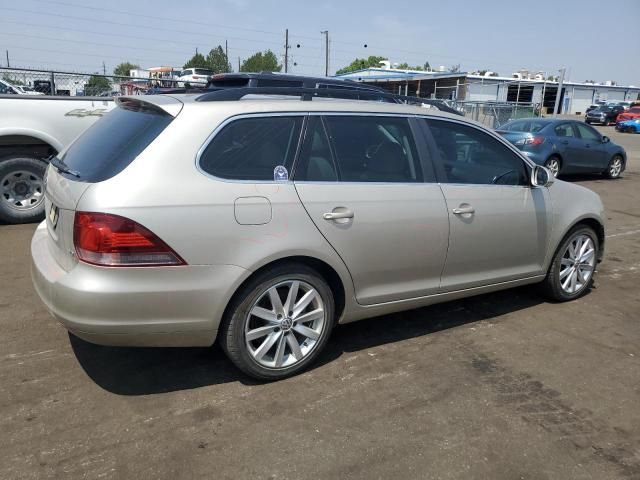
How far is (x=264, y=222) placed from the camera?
305 centimetres

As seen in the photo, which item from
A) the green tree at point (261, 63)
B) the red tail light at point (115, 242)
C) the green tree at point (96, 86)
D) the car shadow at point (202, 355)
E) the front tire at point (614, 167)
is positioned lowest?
the car shadow at point (202, 355)

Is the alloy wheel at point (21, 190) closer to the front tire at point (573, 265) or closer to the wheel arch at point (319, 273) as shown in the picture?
the wheel arch at point (319, 273)

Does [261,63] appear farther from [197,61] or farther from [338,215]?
[338,215]

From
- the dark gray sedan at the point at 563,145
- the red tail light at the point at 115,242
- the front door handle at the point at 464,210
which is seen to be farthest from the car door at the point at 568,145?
the red tail light at the point at 115,242

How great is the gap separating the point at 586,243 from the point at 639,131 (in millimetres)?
36587

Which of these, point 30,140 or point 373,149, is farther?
point 30,140

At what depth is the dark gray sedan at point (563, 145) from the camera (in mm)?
12289

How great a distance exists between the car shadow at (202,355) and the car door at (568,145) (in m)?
9.14

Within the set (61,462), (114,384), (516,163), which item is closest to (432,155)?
(516,163)

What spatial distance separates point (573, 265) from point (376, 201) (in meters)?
2.41

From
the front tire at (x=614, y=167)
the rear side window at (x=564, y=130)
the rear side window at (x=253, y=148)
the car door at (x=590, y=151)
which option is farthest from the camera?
the front tire at (x=614, y=167)

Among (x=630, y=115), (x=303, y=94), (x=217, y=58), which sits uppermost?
(x=217, y=58)

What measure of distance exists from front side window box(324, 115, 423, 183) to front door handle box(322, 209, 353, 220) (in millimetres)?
217

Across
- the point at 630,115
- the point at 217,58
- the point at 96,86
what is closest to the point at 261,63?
the point at 217,58
